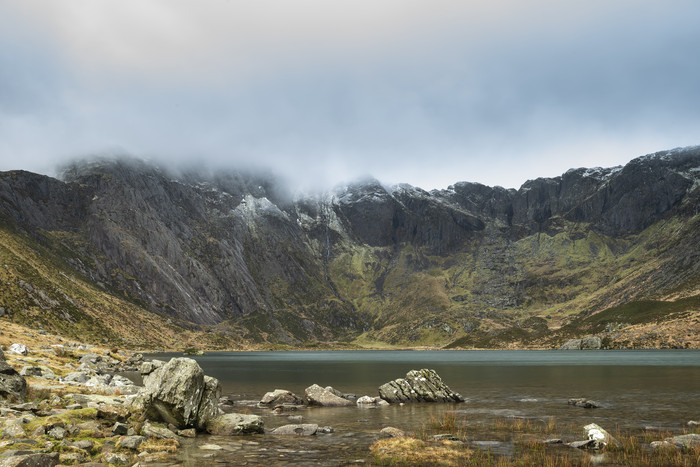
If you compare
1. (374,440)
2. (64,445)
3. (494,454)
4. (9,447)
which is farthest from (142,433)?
(494,454)

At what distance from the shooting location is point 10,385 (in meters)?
33.6

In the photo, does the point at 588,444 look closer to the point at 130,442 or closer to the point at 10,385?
the point at 130,442

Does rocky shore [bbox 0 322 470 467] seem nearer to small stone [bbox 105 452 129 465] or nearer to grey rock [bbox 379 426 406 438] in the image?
small stone [bbox 105 452 129 465]

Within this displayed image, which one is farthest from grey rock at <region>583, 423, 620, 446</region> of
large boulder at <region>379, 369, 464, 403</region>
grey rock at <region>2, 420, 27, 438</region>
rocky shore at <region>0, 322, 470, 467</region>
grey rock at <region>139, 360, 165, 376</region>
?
grey rock at <region>139, 360, 165, 376</region>

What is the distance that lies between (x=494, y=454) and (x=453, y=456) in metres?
2.78

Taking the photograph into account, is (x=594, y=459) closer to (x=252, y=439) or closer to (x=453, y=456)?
(x=453, y=456)

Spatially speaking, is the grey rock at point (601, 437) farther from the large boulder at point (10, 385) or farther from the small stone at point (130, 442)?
the large boulder at point (10, 385)

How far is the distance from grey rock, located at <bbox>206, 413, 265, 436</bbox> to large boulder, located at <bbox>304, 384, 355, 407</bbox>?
19.8 metres

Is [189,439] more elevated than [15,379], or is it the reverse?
[15,379]

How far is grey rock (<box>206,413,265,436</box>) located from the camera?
120 ft

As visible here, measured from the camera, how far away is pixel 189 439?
33531 millimetres

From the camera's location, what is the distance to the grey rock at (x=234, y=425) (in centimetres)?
3656

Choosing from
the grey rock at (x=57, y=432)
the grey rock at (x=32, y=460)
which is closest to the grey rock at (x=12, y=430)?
the grey rock at (x=57, y=432)

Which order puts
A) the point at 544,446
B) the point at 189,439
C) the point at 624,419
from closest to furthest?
1. the point at 544,446
2. the point at 189,439
3. the point at 624,419
